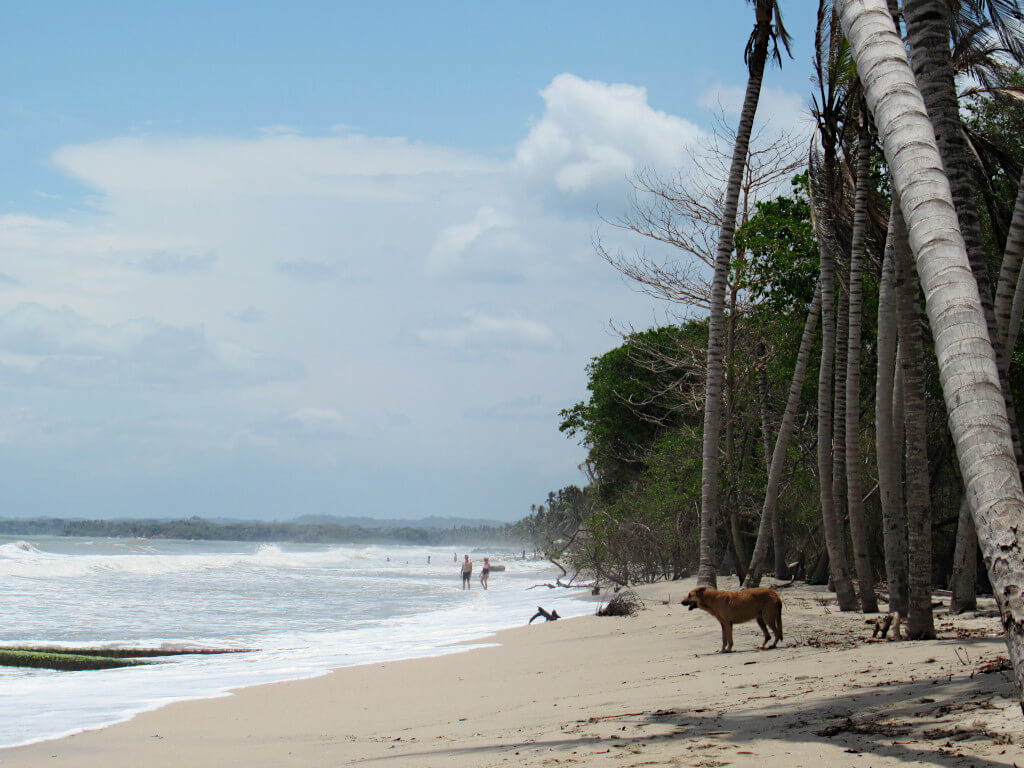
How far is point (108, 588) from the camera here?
31312mm

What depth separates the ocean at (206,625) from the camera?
10.3 meters

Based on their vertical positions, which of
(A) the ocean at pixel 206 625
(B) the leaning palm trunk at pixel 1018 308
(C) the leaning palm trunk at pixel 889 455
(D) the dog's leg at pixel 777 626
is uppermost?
(B) the leaning palm trunk at pixel 1018 308

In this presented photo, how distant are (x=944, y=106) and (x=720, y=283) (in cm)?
745

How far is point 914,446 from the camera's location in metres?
8.08

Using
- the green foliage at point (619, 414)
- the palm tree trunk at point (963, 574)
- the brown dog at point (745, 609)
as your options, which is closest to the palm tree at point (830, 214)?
the palm tree trunk at point (963, 574)

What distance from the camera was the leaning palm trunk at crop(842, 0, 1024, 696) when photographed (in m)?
3.38

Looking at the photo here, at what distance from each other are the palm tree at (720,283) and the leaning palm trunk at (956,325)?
28.5 feet

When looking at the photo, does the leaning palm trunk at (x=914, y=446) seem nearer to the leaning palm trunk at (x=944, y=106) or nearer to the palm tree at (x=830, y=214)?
the leaning palm trunk at (x=944, y=106)

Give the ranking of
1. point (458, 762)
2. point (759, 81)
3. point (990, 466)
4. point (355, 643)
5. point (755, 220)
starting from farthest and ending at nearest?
point (755, 220)
point (355, 643)
point (759, 81)
point (458, 762)
point (990, 466)

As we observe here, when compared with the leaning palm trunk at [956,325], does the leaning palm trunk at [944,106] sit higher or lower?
higher

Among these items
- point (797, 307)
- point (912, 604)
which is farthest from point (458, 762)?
point (797, 307)

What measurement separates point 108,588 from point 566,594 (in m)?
16.1

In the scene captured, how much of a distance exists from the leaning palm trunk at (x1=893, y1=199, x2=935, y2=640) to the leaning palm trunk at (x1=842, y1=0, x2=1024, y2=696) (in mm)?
3756

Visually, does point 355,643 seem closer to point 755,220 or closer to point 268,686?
point 268,686
